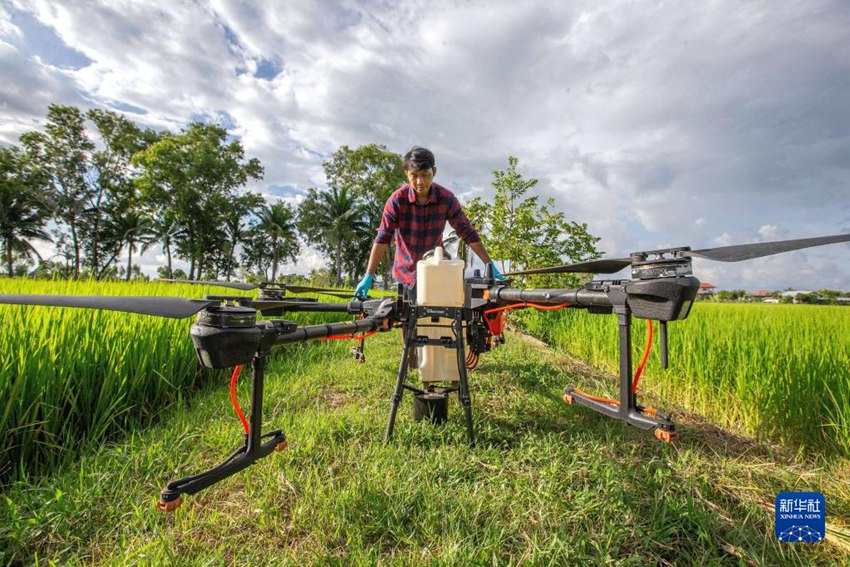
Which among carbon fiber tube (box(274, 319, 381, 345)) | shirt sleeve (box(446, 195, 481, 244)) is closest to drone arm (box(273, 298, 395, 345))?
carbon fiber tube (box(274, 319, 381, 345))

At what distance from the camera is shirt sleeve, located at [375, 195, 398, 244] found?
3.51 meters

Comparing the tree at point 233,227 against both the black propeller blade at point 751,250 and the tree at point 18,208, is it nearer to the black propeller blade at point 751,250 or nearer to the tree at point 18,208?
the tree at point 18,208

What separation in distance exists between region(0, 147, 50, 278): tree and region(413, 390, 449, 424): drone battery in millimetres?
36356

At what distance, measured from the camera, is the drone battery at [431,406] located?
2361 millimetres

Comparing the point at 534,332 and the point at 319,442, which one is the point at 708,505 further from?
the point at 534,332

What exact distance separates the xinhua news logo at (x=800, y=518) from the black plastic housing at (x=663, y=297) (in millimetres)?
939

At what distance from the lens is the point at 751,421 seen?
262 cm

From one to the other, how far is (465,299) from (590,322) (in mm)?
4054

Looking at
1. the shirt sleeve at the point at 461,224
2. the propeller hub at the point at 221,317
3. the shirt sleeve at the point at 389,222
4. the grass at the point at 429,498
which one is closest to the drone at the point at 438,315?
the propeller hub at the point at 221,317

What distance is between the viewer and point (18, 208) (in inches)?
1163

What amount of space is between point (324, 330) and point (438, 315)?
2.86 ft

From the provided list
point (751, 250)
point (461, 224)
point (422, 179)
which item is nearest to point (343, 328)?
point (751, 250)

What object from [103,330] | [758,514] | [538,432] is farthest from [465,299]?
[103,330]

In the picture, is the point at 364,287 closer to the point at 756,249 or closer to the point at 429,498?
the point at 429,498
